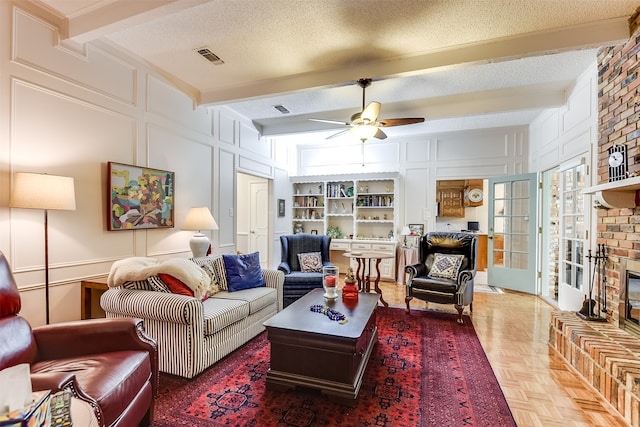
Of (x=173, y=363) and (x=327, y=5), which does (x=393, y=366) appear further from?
(x=327, y=5)

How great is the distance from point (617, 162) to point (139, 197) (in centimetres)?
455

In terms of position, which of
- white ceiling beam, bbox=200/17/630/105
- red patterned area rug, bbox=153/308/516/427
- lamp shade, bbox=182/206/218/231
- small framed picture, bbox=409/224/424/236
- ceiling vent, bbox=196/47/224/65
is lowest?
red patterned area rug, bbox=153/308/516/427

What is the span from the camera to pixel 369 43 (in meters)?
2.86

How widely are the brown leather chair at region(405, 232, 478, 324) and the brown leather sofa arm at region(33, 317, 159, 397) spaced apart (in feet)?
9.87

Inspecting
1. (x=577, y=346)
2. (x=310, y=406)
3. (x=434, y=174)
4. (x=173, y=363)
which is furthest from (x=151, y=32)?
(x=434, y=174)

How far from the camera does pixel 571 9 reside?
7.73 feet

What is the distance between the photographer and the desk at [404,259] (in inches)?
219

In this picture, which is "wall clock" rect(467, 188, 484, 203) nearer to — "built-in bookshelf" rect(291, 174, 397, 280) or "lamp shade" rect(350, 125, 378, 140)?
"built-in bookshelf" rect(291, 174, 397, 280)

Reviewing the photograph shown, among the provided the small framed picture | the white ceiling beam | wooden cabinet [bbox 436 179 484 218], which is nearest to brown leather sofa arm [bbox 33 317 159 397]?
the white ceiling beam

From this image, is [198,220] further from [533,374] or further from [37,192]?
[533,374]

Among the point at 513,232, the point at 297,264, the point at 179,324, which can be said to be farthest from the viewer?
the point at 513,232

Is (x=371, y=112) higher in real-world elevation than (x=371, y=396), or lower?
higher

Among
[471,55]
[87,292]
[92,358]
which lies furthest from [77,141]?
[471,55]

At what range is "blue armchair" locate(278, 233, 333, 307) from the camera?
392cm
